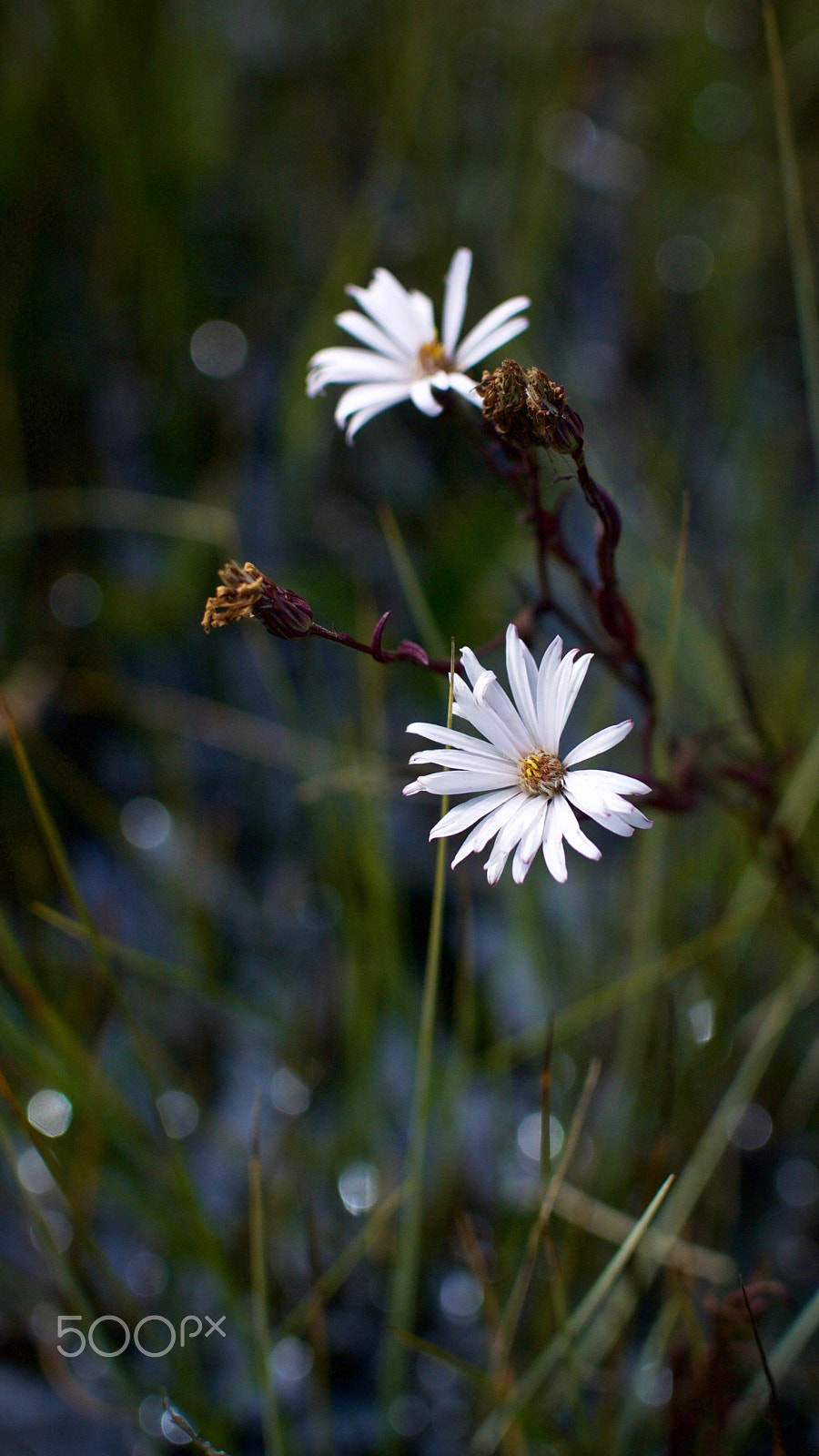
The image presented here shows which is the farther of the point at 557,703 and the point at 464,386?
the point at 464,386

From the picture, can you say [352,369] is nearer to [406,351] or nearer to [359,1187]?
[406,351]

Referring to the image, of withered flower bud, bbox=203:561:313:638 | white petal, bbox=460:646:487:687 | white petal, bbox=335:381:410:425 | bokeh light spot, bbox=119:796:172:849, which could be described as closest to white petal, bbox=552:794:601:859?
white petal, bbox=460:646:487:687

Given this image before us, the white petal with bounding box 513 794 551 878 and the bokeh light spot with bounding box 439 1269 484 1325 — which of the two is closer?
the white petal with bounding box 513 794 551 878

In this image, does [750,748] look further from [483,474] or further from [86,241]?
[86,241]

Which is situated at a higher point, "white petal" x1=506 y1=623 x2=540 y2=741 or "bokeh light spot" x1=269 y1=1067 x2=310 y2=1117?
"white petal" x1=506 y1=623 x2=540 y2=741

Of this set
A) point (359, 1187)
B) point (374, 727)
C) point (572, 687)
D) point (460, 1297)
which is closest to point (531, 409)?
point (572, 687)

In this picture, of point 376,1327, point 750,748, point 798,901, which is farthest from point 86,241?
point 376,1327

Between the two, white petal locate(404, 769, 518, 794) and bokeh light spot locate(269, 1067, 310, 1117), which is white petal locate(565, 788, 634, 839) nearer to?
white petal locate(404, 769, 518, 794)
